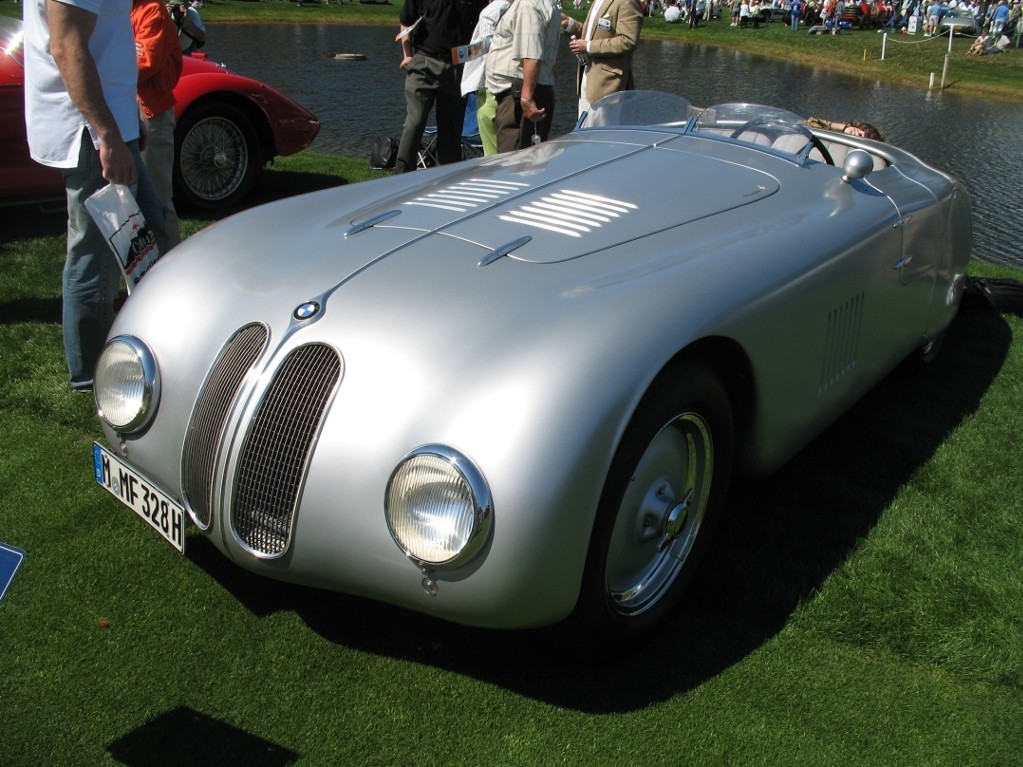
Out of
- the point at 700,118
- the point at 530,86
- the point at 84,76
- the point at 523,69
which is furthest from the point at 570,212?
the point at 523,69

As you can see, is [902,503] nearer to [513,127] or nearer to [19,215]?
[513,127]

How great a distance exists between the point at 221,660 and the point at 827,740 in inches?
59.8

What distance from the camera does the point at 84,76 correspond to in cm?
325

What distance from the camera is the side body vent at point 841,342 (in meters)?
3.11

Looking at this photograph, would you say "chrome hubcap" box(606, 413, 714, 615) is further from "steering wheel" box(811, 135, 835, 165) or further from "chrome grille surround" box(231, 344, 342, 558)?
"steering wheel" box(811, 135, 835, 165)

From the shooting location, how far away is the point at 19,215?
6406 mm

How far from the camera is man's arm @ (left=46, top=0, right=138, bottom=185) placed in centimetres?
319

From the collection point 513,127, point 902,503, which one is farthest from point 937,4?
point 902,503

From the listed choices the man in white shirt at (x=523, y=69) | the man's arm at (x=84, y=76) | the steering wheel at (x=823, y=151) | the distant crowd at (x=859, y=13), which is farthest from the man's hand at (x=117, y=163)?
the distant crowd at (x=859, y=13)

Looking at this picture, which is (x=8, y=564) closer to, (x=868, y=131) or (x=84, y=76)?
(x=84, y=76)

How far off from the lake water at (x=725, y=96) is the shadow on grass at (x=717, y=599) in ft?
14.8

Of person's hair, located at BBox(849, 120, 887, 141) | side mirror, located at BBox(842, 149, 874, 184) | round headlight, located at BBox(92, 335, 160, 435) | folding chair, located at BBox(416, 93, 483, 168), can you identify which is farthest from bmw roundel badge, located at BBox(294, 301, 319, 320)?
folding chair, located at BBox(416, 93, 483, 168)

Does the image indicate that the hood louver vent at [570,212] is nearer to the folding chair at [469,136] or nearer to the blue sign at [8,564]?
the blue sign at [8,564]

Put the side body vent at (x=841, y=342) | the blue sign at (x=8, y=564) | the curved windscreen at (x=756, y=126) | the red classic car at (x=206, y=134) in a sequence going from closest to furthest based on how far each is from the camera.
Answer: the blue sign at (x=8, y=564), the side body vent at (x=841, y=342), the curved windscreen at (x=756, y=126), the red classic car at (x=206, y=134)
